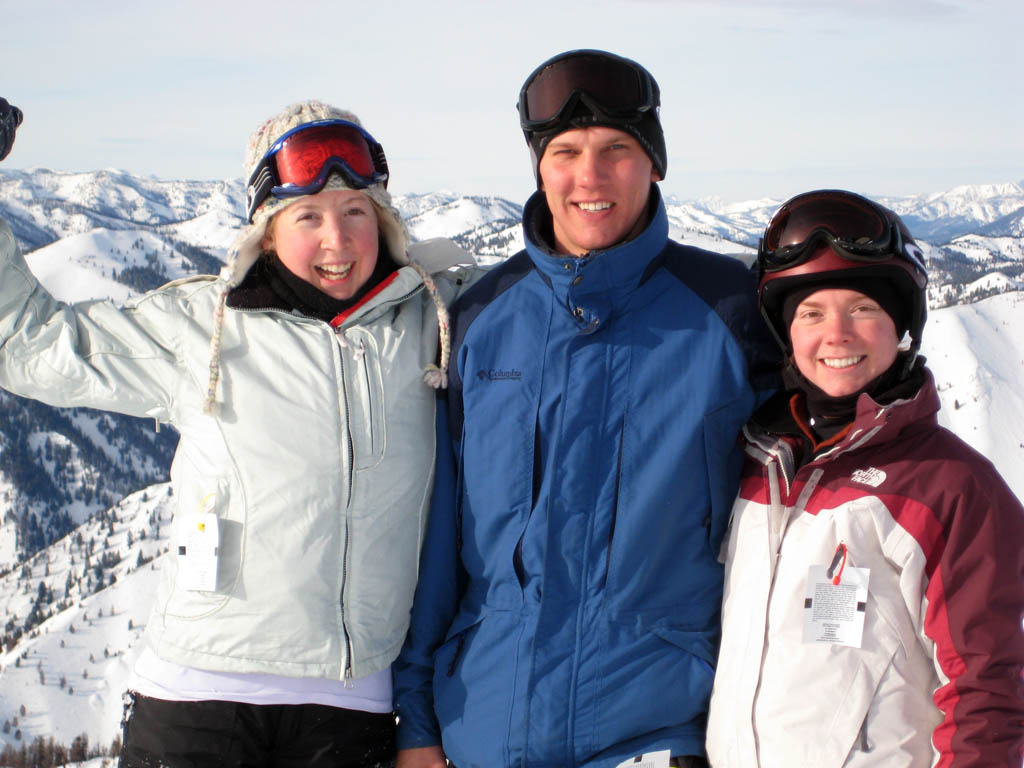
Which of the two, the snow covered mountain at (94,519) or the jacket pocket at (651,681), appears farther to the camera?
the snow covered mountain at (94,519)

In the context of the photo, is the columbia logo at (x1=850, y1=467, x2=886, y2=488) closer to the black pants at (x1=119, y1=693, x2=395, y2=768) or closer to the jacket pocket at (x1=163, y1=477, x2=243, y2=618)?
the black pants at (x1=119, y1=693, x2=395, y2=768)

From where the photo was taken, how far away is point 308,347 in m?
3.63

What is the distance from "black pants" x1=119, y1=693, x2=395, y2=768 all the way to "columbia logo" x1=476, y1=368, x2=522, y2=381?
5.06 ft

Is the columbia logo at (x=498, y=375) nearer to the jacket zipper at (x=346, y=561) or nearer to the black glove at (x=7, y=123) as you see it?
the jacket zipper at (x=346, y=561)

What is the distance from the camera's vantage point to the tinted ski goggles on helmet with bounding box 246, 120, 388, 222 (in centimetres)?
371

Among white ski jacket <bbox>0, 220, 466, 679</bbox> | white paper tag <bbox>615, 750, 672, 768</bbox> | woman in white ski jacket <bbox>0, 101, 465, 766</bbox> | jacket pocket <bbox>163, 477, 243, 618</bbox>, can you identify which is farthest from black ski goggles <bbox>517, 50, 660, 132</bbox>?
white paper tag <bbox>615, 750, 672, 768</bbox>

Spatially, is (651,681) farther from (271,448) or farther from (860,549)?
(271,448)

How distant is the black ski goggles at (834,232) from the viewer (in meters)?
3.36

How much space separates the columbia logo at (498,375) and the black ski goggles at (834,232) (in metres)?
1.14

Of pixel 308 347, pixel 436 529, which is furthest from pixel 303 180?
pixel 436 529

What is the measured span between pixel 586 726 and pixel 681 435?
117cm

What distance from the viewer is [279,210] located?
3.75 metres

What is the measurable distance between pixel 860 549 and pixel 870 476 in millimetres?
281

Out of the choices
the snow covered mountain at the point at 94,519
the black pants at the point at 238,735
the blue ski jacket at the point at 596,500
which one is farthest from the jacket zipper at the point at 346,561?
the snow covered mountain at the point at 94,519
